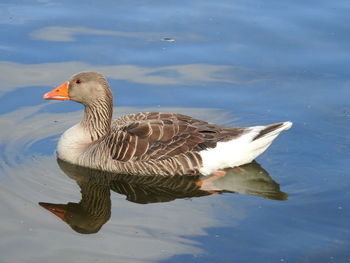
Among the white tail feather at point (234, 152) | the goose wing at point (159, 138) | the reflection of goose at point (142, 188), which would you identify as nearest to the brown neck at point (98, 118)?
the goose wing at point (159, 138)

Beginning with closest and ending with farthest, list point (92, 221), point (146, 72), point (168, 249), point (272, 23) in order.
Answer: point (168, 249)
point (92, 221)
point (146, 72)
point (272, 23)

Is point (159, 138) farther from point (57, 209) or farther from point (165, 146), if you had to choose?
point (57, 209)

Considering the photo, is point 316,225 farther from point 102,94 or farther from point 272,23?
point 272,23

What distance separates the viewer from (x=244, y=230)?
1009cm

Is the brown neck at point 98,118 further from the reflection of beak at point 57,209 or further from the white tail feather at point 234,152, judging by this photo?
the reflection of beak at point 57,209

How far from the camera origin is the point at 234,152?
11984mm

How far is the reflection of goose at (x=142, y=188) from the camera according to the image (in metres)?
10.8

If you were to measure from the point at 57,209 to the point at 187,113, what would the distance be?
143 inches

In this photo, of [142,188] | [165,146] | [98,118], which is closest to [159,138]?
[165,146]

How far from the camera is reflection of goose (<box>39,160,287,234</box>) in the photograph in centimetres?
1077

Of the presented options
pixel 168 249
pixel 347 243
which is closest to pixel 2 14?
pixel 168 249

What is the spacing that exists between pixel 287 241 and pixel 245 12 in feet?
27.3

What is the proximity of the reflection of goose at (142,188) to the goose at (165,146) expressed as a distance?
14 cm

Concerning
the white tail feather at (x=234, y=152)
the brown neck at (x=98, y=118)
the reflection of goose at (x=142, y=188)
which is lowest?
the reflection of goose at (x=142, y=188)
